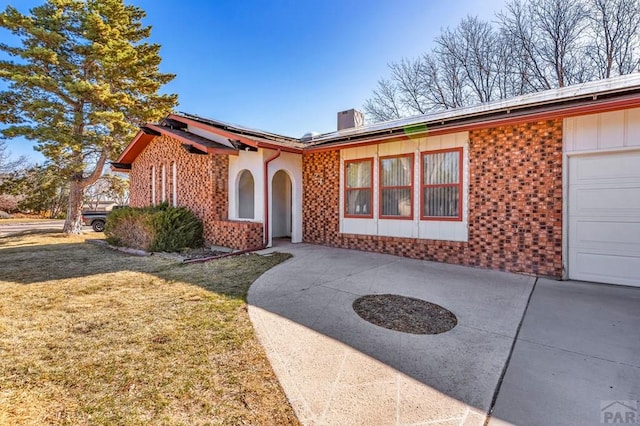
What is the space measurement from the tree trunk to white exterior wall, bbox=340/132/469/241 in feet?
45.3

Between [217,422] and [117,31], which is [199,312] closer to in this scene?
[217,422]

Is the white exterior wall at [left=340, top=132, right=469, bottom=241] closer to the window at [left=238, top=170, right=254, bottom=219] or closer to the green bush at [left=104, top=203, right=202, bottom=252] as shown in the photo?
the window at [left=238, top=170, right=254, bottom=219]

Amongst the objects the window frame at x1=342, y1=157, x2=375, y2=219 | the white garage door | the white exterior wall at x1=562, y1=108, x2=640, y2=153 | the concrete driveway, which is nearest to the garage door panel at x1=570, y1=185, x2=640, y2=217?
the white garage door

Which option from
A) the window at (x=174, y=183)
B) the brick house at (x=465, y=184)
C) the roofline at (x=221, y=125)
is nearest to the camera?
the brick house at (x=465, y=184)

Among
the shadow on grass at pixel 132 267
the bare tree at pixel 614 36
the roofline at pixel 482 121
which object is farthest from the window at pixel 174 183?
the bare tree at pixel 614 36

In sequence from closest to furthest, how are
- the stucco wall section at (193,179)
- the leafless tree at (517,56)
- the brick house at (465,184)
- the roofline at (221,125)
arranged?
the brick house at (465,184), the stucco wall section at (193,179), the roofline at (221,125), the leafless tree at (517,56)

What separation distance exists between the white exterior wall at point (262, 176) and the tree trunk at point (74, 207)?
1023 cm

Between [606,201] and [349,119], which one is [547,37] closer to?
[349,119]

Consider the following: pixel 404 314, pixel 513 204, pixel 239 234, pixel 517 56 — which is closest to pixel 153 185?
pixel 239 234

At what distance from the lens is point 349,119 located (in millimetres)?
12289

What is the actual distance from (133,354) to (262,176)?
20.9 feet

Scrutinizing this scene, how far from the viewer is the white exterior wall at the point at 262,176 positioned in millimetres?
9109

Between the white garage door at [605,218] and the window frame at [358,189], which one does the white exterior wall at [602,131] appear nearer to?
the white garage door at [605,218]

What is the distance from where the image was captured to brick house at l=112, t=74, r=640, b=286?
545 cm
